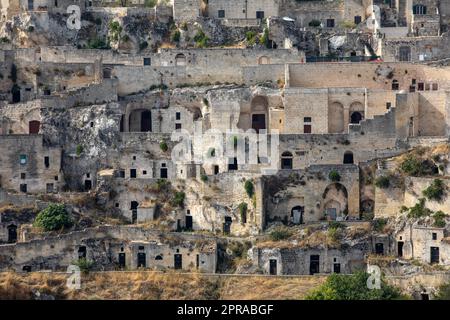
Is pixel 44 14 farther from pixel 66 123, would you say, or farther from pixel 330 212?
pixel 330 212

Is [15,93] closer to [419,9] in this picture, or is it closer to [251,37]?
[251,37]

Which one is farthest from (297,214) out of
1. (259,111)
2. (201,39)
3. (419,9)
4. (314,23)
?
(419,9)

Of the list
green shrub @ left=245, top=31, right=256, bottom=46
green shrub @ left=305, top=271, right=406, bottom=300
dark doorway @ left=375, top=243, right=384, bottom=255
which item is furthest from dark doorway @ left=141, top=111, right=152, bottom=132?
green shrub @ left=305, top=271, right=406, bottom=300

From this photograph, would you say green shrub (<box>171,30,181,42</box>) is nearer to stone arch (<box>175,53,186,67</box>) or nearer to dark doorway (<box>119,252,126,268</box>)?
stone arch (<box>175,53,186,67</box>)

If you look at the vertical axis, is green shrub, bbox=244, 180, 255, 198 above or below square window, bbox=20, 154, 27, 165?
below

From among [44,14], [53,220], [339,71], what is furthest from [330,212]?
[44,14]

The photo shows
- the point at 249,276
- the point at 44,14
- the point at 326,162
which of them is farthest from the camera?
the point at 44,14

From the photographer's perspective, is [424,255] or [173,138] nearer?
[424,255]
